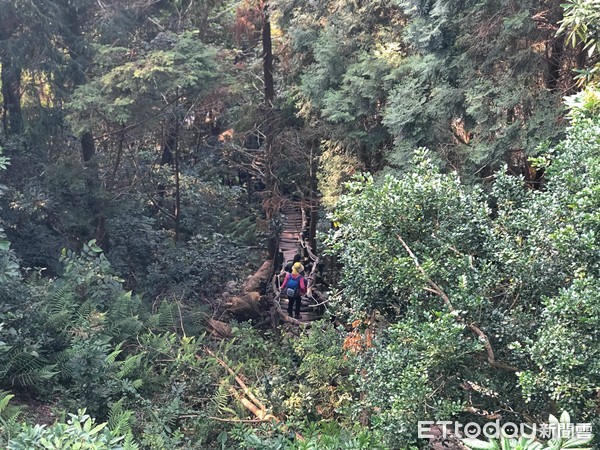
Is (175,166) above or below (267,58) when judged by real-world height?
below

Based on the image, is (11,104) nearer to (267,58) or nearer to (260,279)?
(267,58)

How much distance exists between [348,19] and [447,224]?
8270 mm

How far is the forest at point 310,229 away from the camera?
5.07m

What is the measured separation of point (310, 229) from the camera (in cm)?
1596

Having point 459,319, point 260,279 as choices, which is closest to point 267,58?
point 260,279

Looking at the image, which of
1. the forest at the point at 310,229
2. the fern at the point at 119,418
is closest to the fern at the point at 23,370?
the forest at the point at 310,229

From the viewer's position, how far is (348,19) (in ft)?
41.8

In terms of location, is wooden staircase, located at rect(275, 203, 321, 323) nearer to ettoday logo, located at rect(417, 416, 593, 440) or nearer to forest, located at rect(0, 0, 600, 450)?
forest, located at rect(0, 0, 600, 450)

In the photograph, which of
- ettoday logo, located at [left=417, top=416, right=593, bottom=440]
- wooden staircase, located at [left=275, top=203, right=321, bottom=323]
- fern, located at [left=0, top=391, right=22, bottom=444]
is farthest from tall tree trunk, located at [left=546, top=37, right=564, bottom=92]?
fern, located at [left=0, top=391, right=22, bottom=444]

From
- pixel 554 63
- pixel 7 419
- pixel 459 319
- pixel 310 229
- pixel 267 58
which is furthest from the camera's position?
pixel 310 229

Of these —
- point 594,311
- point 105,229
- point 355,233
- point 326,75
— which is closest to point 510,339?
point 594,311

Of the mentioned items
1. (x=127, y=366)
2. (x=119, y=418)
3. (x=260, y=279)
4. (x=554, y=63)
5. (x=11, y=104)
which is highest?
(x=11, y=104)

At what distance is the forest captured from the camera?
200 inches

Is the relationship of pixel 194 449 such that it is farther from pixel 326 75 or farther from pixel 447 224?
pixel 326 75
